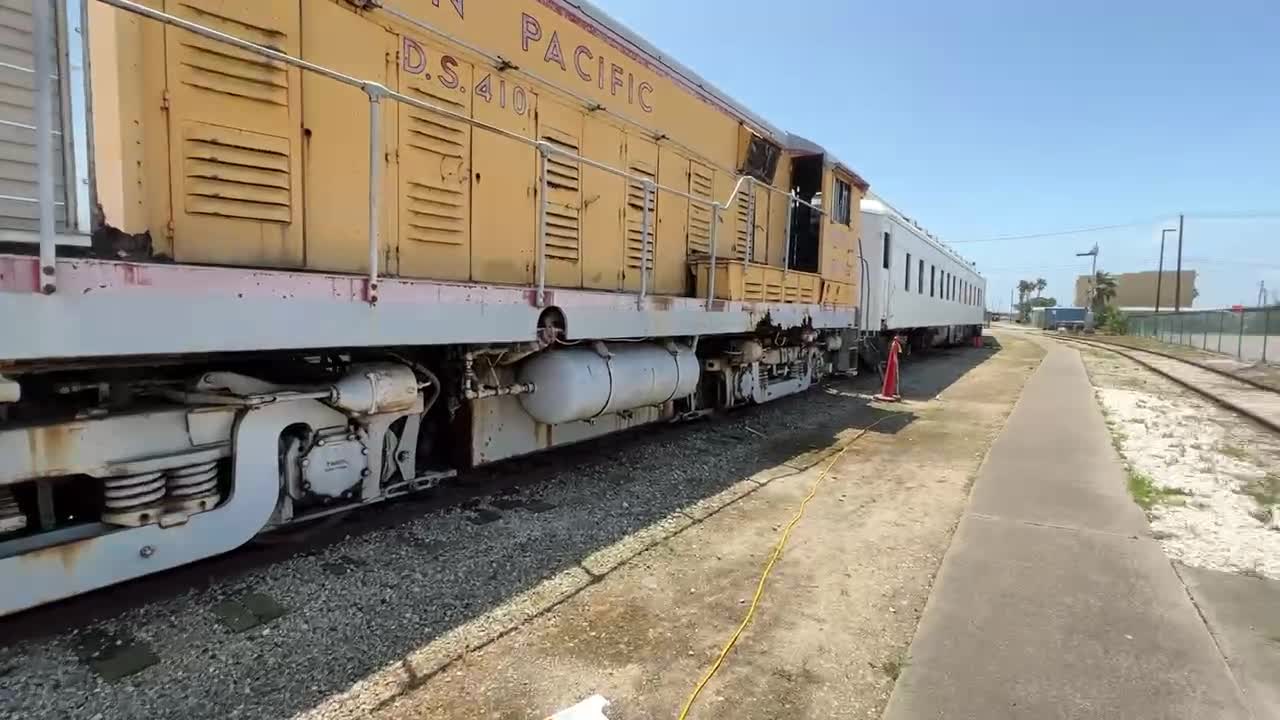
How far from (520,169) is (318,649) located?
11.6 ft

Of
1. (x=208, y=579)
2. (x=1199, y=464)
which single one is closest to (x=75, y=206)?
(x=208, y=579)

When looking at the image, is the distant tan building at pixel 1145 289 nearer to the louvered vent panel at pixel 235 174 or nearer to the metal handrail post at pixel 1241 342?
the metal handrail post at pixel 1241 342

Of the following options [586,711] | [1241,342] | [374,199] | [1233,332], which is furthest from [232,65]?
[1233,332]

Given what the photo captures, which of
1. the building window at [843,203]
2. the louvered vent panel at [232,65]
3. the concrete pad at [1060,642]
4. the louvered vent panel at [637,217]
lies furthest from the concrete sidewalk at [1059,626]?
the building window at [843,203]

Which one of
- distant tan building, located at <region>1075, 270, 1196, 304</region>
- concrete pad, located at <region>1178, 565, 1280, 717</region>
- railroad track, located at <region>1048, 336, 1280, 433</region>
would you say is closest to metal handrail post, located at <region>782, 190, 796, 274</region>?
concrete pad, located at <region>1178, 565, 1280, 717</region>

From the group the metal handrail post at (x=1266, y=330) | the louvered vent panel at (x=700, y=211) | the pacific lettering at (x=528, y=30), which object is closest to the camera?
the pacific lettering at (x=528, y=30)

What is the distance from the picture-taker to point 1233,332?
22.1 m

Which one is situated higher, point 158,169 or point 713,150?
point 713,150

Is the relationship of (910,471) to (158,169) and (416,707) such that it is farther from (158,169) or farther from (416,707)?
(158,169)

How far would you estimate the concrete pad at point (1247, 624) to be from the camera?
2.84 meters

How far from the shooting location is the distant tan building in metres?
91.4

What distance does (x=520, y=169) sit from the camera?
5.20m

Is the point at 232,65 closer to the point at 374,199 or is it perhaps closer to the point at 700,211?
the point at 374,199

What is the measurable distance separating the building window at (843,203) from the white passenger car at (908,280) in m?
2.17
